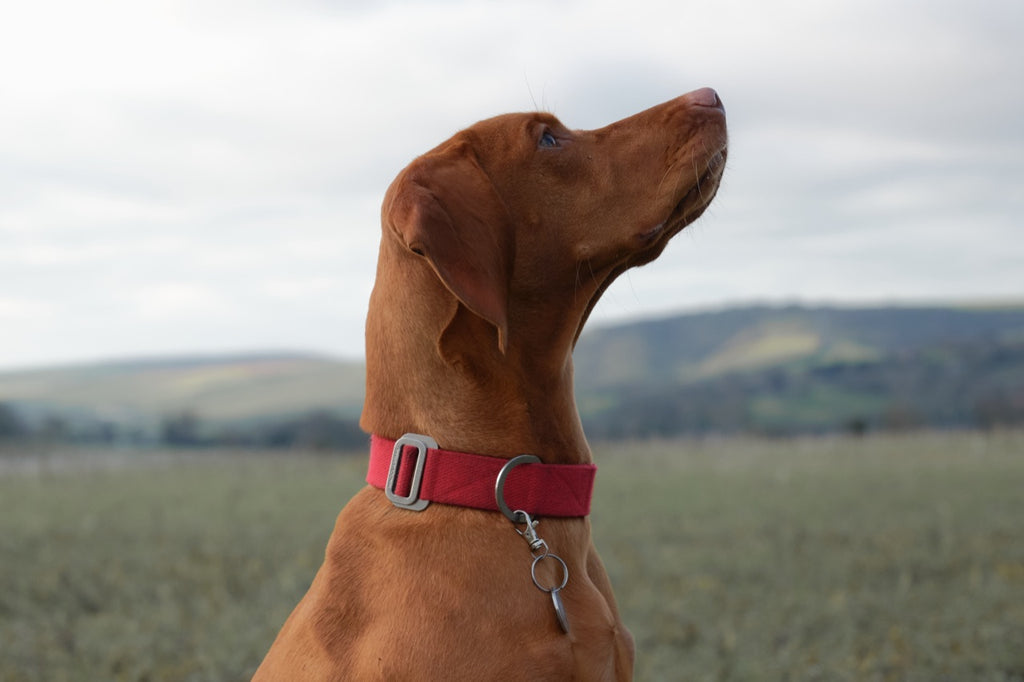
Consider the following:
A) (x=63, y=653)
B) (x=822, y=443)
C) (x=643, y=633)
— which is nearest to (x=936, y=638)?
(x=643, y=633)

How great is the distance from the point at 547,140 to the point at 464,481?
1.07m

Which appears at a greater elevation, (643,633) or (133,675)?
(133,675)

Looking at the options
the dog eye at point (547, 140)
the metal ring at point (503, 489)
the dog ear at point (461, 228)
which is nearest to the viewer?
the dog ear at point (461, 228)

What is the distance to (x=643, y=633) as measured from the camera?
6422 mm

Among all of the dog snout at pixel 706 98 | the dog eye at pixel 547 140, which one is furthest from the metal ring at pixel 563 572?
the dog snout at pixel 706 98

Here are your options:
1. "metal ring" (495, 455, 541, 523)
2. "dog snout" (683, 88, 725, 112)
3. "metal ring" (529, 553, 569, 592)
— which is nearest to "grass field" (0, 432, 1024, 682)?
"metal ring" (529, 553, 569, 592)

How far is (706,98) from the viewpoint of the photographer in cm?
309

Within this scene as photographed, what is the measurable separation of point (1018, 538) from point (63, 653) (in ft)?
26.3

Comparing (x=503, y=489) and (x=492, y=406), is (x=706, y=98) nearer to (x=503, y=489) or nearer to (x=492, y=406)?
(x=492, y=406)

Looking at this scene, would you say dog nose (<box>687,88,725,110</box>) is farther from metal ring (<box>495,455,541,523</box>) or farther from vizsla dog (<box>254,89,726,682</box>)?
metal ring (<box>495,455,541,523</box>)

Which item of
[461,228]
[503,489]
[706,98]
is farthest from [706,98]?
[503,489]

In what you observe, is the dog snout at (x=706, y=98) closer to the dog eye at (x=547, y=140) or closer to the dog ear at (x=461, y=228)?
the dog eye at (x=547, y=140)

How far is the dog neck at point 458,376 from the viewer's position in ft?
9.04

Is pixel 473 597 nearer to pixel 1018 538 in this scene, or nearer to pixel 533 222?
pixel 533 222
